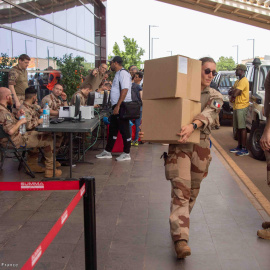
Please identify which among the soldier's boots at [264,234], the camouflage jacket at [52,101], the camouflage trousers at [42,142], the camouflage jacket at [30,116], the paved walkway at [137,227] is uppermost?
the camouflage jacket at [52,101]

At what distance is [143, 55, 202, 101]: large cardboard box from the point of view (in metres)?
3.87

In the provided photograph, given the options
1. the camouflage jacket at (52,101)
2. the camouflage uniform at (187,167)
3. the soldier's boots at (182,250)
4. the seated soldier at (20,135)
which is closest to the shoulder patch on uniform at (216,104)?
the camouflage uniform at (187,167)

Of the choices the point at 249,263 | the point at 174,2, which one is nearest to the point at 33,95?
the point at 249,263

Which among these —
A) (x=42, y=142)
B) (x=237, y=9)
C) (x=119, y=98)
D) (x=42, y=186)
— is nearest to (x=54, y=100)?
(x=119, y=98)

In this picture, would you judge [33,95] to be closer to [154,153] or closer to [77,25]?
[154,153]

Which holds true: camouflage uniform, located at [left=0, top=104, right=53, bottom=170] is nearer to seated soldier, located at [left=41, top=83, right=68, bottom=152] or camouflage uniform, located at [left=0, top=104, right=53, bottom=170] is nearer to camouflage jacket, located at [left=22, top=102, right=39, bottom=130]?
camouflage jacket, located at [left=22, top=102, right=39, bottom=130]

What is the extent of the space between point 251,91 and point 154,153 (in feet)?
8.98

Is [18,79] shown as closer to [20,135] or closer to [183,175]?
[20,135]

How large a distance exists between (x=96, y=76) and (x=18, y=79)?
378 centimetres

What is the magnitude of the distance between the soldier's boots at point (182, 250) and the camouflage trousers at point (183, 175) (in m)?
0.04

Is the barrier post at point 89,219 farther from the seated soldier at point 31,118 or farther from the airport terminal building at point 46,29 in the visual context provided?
the airport terminal building at point 46,29

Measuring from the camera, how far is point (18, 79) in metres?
8.97

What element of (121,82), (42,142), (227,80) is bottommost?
(42,142)

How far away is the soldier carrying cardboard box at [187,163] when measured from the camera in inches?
157
